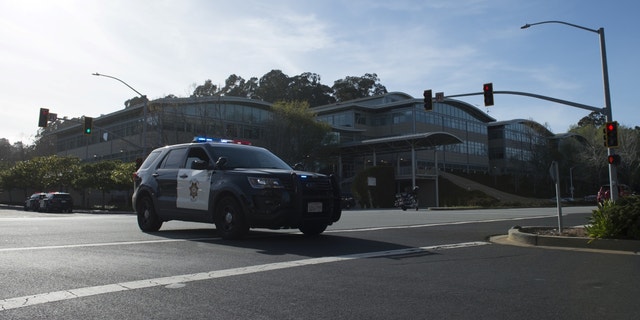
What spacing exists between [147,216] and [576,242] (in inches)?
357

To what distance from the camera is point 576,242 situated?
9.88 metres

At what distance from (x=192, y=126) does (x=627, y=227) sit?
4356cm

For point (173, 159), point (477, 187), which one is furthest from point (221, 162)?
point (477, 187)

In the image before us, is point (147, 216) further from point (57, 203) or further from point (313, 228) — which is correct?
point (57, 203)

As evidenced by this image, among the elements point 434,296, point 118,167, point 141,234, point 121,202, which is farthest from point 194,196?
point 121,202

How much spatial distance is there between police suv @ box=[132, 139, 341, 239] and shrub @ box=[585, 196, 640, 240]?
5132 millimetres

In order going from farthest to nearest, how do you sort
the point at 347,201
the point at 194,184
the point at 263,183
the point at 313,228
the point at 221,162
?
the point at 347,201 → the point at 313,228 → the point at 194,184 → the point at 221,162 → the point at 263,183

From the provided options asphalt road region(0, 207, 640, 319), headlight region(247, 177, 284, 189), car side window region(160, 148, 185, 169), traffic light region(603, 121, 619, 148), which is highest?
traffic light region(603, 121, 619, 148)

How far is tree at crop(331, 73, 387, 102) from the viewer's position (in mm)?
110688

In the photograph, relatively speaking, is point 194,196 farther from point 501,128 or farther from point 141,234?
point 501,128

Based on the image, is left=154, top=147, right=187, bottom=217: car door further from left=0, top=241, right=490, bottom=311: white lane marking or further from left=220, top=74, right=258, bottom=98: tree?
left=220, top=74, right=258, bottom=98: tree

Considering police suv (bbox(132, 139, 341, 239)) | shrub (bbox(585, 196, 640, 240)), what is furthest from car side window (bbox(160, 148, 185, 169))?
shrub (bbox(585, 196, 640, 240))

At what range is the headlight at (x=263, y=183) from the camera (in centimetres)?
909

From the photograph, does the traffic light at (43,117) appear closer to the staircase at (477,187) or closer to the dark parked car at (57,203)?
the dark parked car at (57,203)
